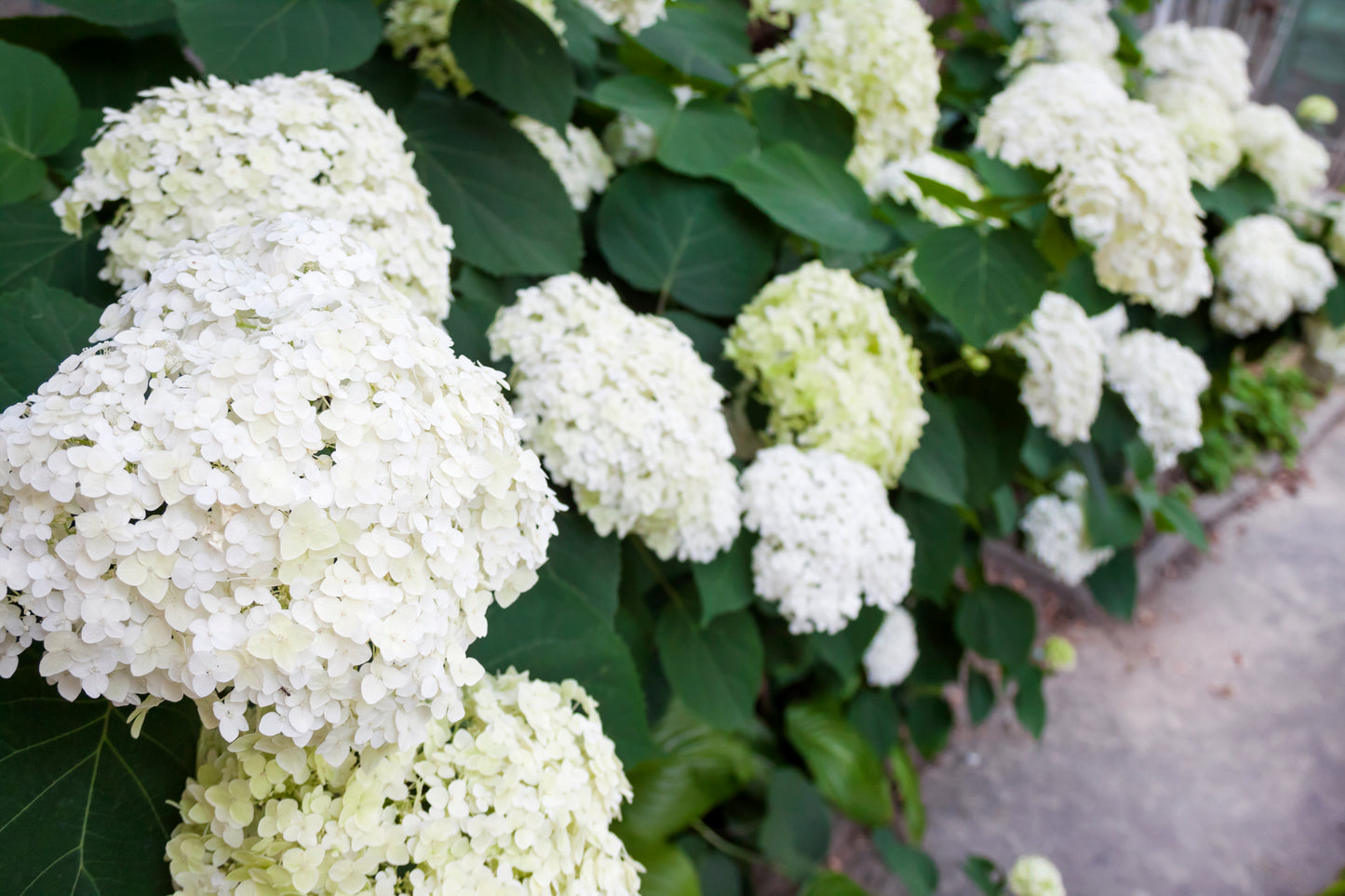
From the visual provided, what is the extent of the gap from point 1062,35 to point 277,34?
7.47 ft

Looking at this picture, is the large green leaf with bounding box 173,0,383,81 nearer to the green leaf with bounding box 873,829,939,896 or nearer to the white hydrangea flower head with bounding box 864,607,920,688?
the white hydrangea flower head with bounding box 864,607,920,688

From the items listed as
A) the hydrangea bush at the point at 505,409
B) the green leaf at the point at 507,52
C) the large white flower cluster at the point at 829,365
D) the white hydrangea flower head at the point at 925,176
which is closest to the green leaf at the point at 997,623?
the hydrangea bush at the point at 505,409

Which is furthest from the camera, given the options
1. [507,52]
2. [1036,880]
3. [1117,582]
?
[1117,582]

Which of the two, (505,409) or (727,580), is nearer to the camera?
(505,409)

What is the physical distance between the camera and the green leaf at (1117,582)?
2521 mm

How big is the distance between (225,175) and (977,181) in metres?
1.61

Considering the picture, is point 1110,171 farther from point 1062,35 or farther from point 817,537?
point 1062,35

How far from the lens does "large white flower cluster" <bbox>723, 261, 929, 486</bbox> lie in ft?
3.83

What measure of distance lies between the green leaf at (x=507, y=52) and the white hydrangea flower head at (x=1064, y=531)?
6.09 feet

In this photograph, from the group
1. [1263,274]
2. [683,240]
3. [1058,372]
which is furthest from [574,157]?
[1263,274]

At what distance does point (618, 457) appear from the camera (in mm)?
898

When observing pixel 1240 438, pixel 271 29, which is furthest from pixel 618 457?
pixel 1240 438

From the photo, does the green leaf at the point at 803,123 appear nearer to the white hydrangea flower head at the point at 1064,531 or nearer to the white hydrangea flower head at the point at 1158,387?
the white hydrangea flower head at the point at 1158,387

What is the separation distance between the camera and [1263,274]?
235 centimetres
